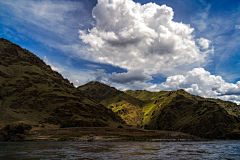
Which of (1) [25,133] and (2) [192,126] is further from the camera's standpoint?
(2) [192,126]

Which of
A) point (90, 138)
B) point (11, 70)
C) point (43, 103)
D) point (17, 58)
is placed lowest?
point (90, 138)

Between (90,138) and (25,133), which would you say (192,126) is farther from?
(25,133)

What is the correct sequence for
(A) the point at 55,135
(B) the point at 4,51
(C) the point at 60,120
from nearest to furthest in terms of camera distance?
(A) the point at 55,135
(C) the point at 60,120
(B) the point at 4,51

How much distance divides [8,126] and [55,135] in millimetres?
24754

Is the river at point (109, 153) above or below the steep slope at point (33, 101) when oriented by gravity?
below

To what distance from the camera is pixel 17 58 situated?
187m

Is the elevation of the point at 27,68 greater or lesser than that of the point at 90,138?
greater

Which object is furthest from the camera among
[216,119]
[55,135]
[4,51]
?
[4,51]

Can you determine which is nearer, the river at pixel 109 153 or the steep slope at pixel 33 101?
the river at pixel 109 153

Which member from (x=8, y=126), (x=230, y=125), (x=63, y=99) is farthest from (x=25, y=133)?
(x=230, y=125)

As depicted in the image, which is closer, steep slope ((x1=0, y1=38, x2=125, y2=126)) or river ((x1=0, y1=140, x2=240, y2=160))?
river ((x1=0, y1=140, x2=240, y2=160))

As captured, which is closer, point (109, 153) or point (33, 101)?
point (109, 153)

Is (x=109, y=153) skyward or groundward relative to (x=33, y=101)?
groundward

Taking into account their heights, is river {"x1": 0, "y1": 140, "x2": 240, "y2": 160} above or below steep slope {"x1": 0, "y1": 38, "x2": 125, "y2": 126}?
below
